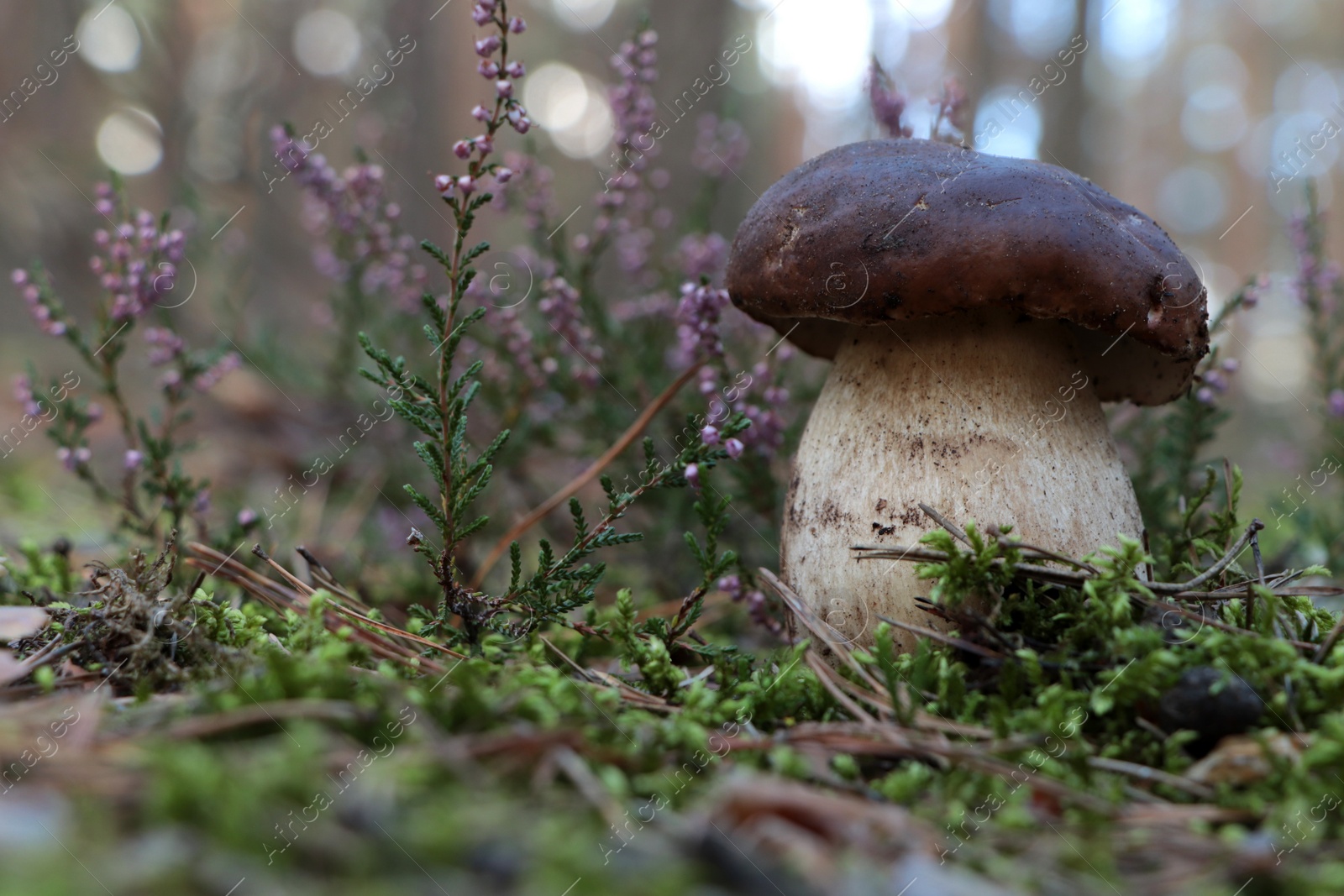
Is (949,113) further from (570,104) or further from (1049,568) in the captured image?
(570,104)

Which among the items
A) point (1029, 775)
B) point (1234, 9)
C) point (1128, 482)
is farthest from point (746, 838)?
point (1234, 9)

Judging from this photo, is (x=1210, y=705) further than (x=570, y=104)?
No

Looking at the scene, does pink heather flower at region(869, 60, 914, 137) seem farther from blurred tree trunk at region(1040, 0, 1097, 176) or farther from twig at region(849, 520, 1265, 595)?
blurred tree trunk at region(1040, 0, 1097, 176)

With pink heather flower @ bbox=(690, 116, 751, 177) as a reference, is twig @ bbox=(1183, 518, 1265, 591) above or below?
below

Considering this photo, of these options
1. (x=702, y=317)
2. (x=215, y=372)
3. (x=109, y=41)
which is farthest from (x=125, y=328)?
(x=109, y=41)

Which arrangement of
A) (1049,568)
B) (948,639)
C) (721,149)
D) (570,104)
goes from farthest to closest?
1. (570,104)
2. (721,149)
3. (1049,568)
4. (948,639)

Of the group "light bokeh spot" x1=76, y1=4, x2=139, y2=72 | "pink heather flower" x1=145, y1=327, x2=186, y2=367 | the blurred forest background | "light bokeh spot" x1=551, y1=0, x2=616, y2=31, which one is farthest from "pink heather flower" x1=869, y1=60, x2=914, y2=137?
"light bokeh spot" x1=551, y1=0, x2=616, y2=31

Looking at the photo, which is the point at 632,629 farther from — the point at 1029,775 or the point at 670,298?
the point at 670,298

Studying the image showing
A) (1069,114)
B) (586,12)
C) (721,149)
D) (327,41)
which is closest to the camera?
(721,149)
